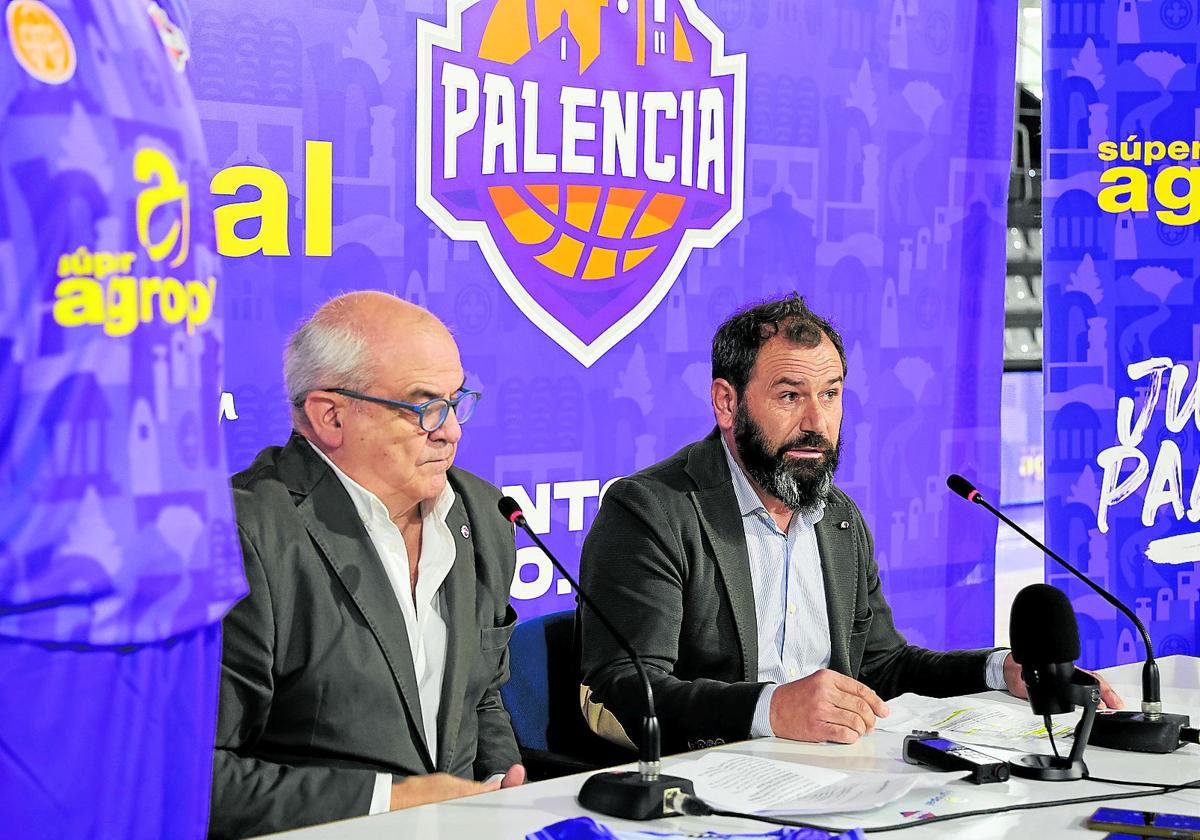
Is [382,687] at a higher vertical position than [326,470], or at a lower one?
lower

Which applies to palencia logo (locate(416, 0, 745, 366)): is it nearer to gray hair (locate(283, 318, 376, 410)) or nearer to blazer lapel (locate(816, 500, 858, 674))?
gray hair (locate(283, 318, 376, 410))

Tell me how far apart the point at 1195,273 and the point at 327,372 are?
3204 mm

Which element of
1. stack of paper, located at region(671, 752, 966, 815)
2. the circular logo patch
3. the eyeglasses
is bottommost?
stack of paper, located at region(671, 752, 966, 815)

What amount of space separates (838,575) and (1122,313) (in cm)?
203

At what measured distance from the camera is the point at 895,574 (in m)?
4.25

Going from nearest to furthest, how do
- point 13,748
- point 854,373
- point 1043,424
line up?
point 13,748 < point 854,373 < point 1043,424

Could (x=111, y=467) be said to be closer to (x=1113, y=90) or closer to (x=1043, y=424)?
(x=1043, y=424)

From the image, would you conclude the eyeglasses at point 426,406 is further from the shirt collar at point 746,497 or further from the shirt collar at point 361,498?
the shirt collar at point 746,497

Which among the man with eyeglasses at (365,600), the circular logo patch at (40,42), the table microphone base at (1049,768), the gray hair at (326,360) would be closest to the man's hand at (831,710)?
the table microphone base at (1049,768)

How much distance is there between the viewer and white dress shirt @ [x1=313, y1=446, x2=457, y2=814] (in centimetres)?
257

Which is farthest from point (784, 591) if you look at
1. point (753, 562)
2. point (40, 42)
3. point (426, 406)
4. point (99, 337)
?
point (40, 42)

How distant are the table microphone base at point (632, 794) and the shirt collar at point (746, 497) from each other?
40.3 inches

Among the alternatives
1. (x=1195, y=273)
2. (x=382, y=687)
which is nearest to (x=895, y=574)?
(x=1195, y=273)

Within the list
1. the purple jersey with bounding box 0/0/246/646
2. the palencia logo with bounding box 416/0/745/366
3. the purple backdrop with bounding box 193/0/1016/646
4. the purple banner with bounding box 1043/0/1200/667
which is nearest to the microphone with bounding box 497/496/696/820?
the purple jersey with bounding box 0/0/246/646
